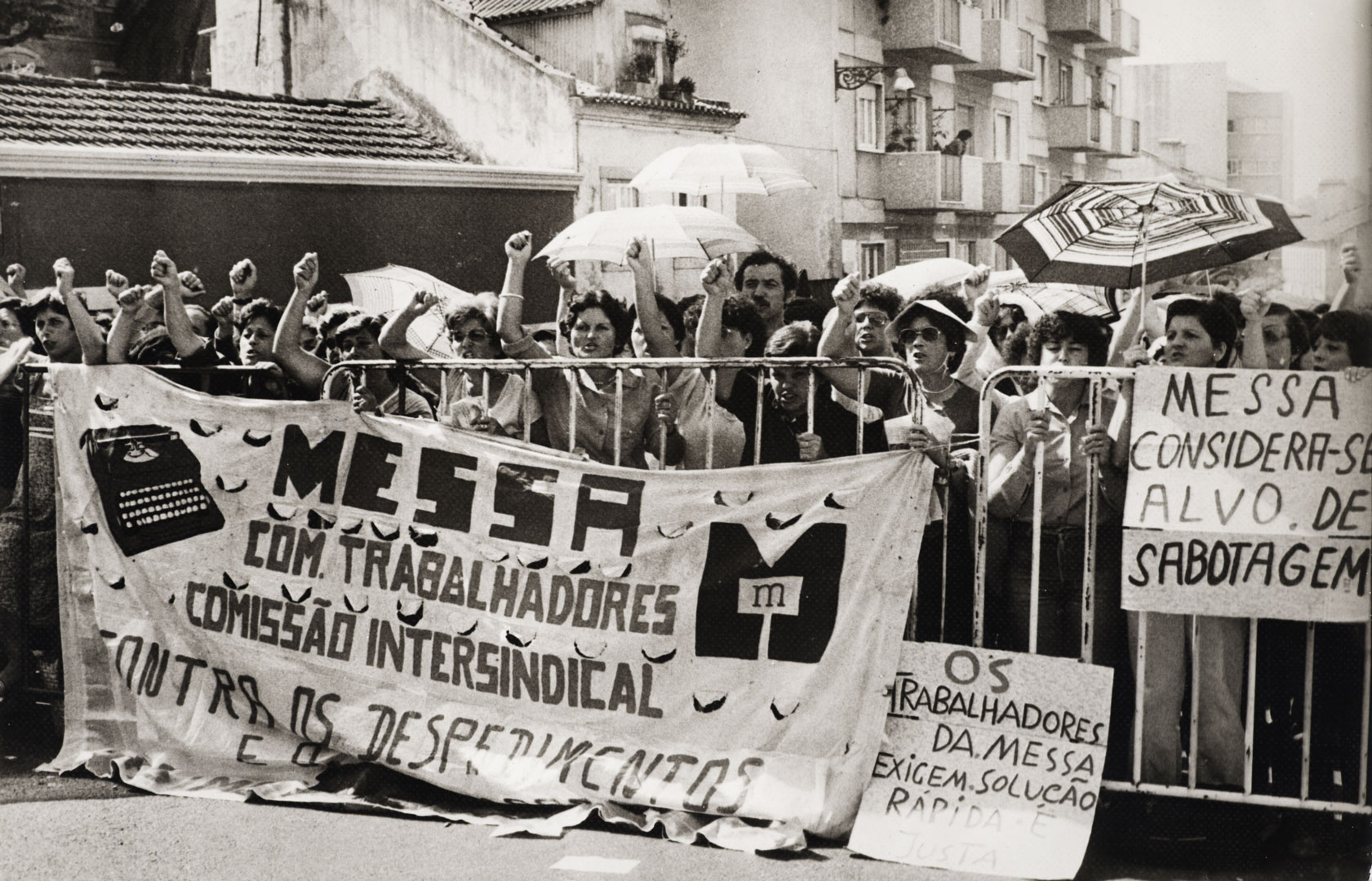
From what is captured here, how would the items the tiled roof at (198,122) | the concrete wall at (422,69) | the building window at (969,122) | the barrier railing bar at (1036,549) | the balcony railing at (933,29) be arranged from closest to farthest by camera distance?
the barrier railing bar at (1036,549) < the tiled roof at (198,122) < the concrete wall at (422,69) < the balcony railing at (933,29) < the building window at (969,122)

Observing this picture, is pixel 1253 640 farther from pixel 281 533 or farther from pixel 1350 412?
pixel 281 533

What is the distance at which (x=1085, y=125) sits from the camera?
94.7 ft

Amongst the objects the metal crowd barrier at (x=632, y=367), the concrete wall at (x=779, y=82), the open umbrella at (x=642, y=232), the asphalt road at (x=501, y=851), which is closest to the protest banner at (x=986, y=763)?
the asphalt road at (x=501, y=851)

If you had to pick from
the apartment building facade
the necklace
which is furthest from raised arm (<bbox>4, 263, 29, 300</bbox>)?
the apartment building facade

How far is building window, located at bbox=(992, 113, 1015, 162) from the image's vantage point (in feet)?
97.0

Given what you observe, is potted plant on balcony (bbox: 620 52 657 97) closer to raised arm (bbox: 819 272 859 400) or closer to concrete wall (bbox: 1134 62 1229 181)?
concrete wall (bbox: 1134 62 1229 181)

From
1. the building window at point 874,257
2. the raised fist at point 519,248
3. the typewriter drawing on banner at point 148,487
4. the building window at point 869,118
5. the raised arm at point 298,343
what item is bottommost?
the typewriter drawing on banner at point 148,487

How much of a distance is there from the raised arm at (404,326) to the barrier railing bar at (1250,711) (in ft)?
10.8

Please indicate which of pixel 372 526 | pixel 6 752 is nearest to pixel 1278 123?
pixel 372 526

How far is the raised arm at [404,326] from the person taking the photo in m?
5.98

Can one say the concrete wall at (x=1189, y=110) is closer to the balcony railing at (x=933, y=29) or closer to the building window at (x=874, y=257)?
the balcony railing at (x=933, y=29)

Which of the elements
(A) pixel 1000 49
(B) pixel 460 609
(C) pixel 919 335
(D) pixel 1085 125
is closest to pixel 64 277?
(B) pixel 460 609

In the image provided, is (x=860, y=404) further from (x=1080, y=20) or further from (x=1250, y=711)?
(x=1080, y=20)

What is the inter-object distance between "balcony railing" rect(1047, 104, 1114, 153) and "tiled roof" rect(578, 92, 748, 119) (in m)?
10.9
